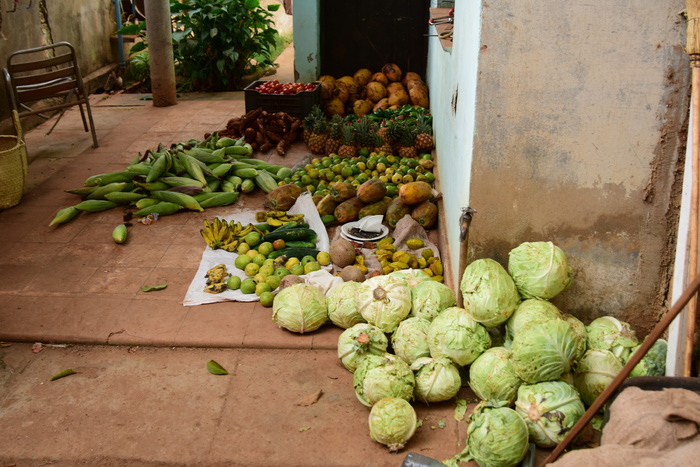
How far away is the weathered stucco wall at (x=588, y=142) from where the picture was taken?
3.28 metres

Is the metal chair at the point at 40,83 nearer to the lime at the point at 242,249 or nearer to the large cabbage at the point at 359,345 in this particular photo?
the lime at the point at 242,249

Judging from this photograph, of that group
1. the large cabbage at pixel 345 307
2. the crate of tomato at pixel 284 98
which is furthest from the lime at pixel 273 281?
the crate of tomato at pixel 284 98

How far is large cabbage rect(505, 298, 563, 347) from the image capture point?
3363 millimetres

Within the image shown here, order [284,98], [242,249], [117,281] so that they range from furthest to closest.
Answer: [284,98] < [242,249] < [117,281]

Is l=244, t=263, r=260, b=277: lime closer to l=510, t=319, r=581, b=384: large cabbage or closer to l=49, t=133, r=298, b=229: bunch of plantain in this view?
l=49, t=133, r=298, b=229: bunch of plantain

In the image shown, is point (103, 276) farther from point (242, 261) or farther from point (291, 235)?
point (291, 235)

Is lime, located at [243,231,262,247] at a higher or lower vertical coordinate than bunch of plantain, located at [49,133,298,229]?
lower

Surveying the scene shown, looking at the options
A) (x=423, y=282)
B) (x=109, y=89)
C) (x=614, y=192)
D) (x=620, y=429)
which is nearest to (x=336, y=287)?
(x=423, y=282)

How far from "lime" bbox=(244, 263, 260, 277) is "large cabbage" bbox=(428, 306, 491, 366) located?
1713 millimetres

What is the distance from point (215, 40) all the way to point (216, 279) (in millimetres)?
6883

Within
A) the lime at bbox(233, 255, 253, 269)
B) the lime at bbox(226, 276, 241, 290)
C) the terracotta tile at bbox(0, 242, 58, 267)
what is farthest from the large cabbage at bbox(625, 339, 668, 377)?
the terracotta tile at bbox(0, 242, 58, 267)

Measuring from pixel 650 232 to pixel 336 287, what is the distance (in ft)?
6.44

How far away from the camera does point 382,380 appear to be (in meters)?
3.28

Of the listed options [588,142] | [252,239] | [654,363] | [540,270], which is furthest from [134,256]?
[654,363]
